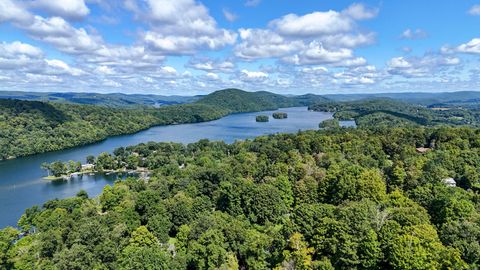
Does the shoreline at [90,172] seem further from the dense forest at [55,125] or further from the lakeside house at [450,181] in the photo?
the lakeside house at [450,181]

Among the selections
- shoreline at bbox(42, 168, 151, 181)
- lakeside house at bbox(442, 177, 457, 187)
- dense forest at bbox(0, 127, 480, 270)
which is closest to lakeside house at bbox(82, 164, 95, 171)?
shoreline at bbox(42, 168, 151, 181)

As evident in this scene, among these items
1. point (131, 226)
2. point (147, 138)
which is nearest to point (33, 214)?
point (131, 226)

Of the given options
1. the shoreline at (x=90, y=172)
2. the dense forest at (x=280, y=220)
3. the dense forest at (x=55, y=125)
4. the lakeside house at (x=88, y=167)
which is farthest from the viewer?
the dense forest at (x=55, y=125)

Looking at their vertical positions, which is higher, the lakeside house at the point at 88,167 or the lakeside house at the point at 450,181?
the lakeside house at the point at 450,181

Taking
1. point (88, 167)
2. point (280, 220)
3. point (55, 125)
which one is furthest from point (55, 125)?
point (280, 220)

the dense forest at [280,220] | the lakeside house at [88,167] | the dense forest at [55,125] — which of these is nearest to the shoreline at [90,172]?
the lakeside house at [88,167]

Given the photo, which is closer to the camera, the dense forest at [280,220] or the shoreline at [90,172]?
the dense forest at [280,220]

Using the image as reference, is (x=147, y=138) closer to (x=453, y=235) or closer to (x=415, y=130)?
(x=415, y=130)

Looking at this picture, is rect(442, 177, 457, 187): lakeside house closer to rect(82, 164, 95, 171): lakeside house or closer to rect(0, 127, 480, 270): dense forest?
rect(0, 127, 480, 270): dense forest

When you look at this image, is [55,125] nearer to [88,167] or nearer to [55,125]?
[55,125]
